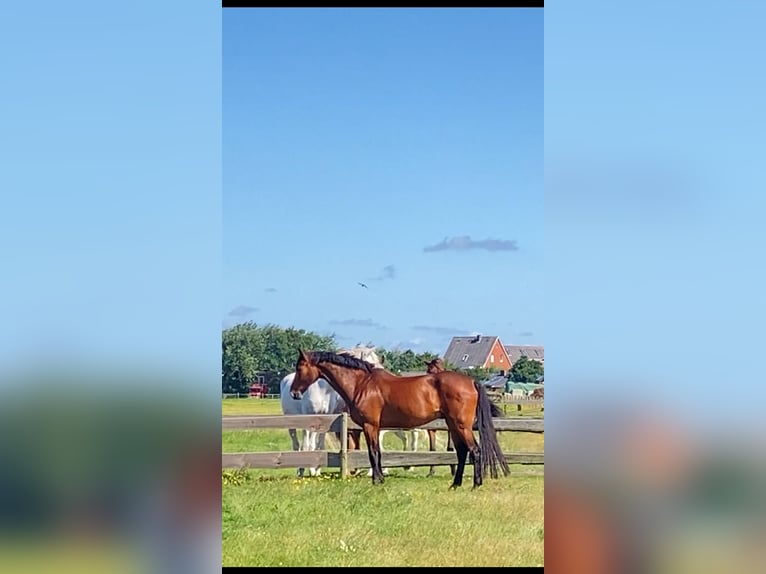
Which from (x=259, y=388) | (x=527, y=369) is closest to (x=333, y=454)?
(x=259, y=388)

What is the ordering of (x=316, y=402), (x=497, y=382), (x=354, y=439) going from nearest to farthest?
(x=354, y=439) < (x=316, y=402) < (x=497, y=382)

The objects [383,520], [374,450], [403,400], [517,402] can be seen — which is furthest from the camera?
[517,402]

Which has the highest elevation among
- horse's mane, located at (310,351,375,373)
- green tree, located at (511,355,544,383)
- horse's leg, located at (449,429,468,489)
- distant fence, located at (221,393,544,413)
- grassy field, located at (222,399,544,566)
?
horse's mane, located at (310,351,375,373)

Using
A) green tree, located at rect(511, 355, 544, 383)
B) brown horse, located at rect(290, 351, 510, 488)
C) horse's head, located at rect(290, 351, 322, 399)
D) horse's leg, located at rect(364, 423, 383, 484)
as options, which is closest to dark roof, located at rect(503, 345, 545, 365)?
green tree, located at rect(511, 355, 544, 383)

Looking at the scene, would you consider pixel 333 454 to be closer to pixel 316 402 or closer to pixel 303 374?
pixel 303 374

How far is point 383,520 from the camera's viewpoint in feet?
13.1

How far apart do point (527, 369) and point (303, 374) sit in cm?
240

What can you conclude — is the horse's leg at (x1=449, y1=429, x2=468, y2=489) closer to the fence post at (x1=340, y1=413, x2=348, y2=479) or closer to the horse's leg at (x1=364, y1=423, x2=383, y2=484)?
the horse's leg at (x1=364, y1=423, x2=383, y2=484)

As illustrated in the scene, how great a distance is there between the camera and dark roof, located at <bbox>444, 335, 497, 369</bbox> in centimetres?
675

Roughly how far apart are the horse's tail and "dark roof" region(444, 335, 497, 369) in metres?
1.88

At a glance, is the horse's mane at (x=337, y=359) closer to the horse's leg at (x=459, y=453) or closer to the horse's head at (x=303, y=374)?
the horse's head at (x=303, y=374)
